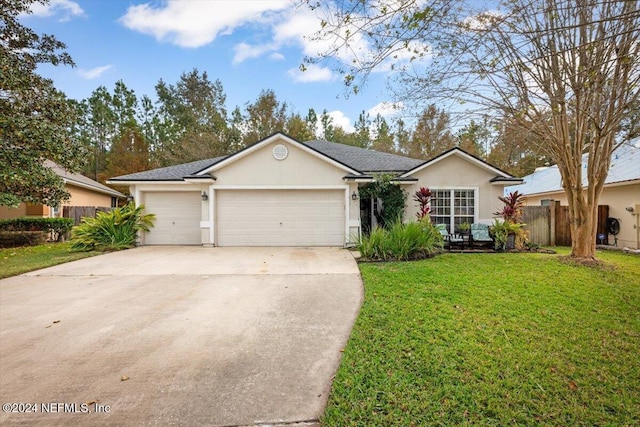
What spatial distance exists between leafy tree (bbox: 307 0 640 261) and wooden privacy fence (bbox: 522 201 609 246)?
376 cm

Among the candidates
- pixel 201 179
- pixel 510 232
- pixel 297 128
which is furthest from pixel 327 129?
pixel 510 232

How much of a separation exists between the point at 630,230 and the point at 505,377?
12.9 meters

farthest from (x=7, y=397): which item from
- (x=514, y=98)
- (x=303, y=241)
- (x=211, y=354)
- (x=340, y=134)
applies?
(x=340, y=134)

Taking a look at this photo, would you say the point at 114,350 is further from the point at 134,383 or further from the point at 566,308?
the point at 566,308

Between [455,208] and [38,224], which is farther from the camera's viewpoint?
[38,224]

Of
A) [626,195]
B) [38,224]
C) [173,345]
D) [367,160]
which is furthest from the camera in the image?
[367,160]

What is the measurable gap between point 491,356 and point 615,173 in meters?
14.0

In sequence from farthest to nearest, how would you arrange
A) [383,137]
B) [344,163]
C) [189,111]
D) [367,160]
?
[383,137], [189,111], [367,160], [344,163]

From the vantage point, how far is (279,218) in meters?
12.0

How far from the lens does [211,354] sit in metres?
3.47

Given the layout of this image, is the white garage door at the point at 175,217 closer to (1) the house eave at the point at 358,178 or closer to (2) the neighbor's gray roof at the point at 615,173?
(1) the house eave at the point at 358,178

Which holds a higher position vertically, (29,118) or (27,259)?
(29,118)

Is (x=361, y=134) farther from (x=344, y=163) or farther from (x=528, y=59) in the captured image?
(x=528, y=59)

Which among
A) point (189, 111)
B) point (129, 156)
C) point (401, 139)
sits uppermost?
point (189, 111)
